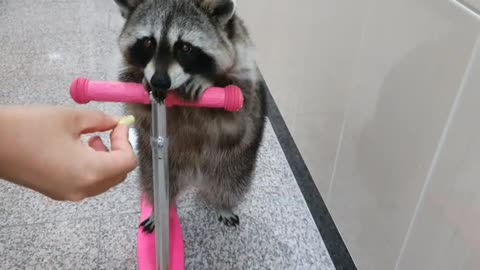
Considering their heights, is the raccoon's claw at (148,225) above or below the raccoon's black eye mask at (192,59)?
below

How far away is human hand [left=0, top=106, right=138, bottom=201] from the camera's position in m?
0.59

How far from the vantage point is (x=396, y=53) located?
91 centimetres

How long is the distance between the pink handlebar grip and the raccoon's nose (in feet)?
0.07

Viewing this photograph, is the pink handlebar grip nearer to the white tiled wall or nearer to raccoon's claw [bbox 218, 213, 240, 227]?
the white tiled wall

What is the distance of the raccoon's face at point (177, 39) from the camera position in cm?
88

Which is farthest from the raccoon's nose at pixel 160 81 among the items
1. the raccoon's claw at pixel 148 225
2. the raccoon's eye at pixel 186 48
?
the raccoon's claw at pixel 148 225

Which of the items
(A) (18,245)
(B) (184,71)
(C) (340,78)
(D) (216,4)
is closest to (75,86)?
(B) (184,71)

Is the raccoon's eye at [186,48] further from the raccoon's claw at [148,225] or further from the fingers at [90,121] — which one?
the raccoon's claw at [148,225]

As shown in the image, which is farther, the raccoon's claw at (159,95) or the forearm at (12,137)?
the raccoon's claw at (159,95)

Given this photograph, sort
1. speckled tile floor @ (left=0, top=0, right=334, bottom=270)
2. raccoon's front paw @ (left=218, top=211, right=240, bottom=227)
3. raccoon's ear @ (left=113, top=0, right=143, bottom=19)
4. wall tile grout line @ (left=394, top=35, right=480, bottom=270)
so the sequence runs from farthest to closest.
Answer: raccoon's front paw @ (left=218, top=211, right=240, bottom=227) → speckled tile floor @ (left=0, top=0, right=334, bottom=270) → raccoon's ear @ (left=113, top=0, right=143, bottom=19) → wall tile grout line @ (left=394, top=35, right=480, bottom=270)

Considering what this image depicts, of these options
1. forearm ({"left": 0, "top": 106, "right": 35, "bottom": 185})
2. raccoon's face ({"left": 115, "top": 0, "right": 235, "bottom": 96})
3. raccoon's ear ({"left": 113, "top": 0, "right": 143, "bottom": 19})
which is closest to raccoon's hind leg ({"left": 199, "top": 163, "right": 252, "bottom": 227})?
raccoon's face ({"left": 115, "top": 0, "right": 235, "bottom": 96})

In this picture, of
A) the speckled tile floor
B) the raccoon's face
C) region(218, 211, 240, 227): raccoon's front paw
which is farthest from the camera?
region(218, 211, 240, 227): raccoon's front paw

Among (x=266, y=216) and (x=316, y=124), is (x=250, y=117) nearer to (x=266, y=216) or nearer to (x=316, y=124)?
(x=316, y=124)

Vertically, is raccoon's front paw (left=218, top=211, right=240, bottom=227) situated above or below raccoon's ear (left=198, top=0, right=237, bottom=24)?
below
